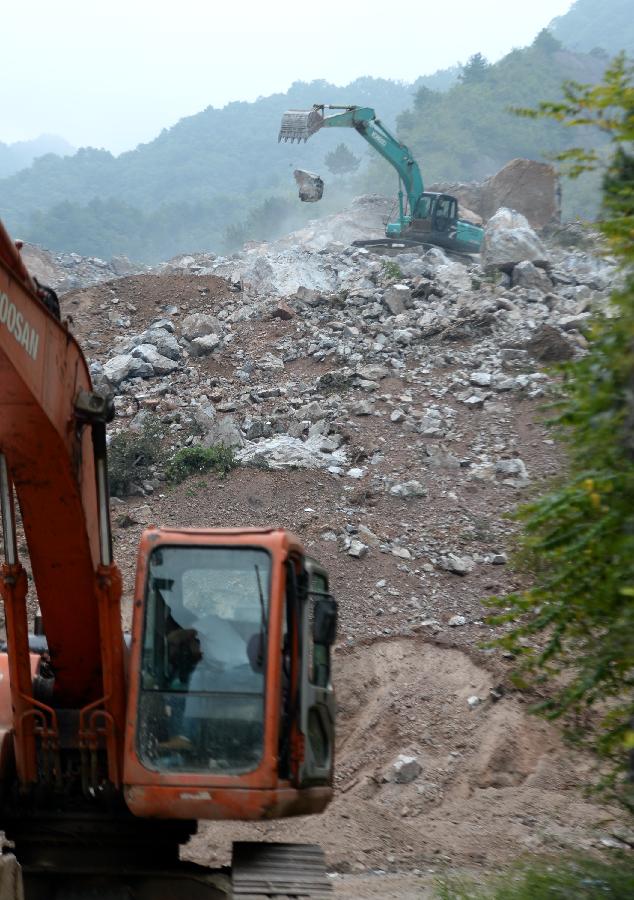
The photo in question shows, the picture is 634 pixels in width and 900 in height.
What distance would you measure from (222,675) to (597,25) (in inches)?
4928

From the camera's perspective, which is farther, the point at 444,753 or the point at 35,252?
the point at 35,252

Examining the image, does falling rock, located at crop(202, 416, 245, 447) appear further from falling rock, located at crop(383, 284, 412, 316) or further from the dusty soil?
falling rock, located at crop(383, 284, 412, 316)

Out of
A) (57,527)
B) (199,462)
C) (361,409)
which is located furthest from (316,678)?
(361,409)

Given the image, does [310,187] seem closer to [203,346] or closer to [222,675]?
[203,346]

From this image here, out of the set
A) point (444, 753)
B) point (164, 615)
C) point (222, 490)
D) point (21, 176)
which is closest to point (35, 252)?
point (222, 490)

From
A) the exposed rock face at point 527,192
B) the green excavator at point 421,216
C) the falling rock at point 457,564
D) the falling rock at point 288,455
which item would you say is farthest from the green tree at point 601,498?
the exposed rock face at point 527,192

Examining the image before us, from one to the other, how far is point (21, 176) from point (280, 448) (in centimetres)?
8479

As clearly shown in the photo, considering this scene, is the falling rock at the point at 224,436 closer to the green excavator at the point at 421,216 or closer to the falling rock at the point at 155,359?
the falling rock at the point at 155,359

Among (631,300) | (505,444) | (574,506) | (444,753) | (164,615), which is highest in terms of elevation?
(631,300)

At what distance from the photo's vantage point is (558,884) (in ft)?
17.7

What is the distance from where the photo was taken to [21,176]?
9275 cm

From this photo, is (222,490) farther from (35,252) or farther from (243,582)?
(35,252)

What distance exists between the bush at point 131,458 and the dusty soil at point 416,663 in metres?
0.41

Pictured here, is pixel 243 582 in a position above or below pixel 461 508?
above
